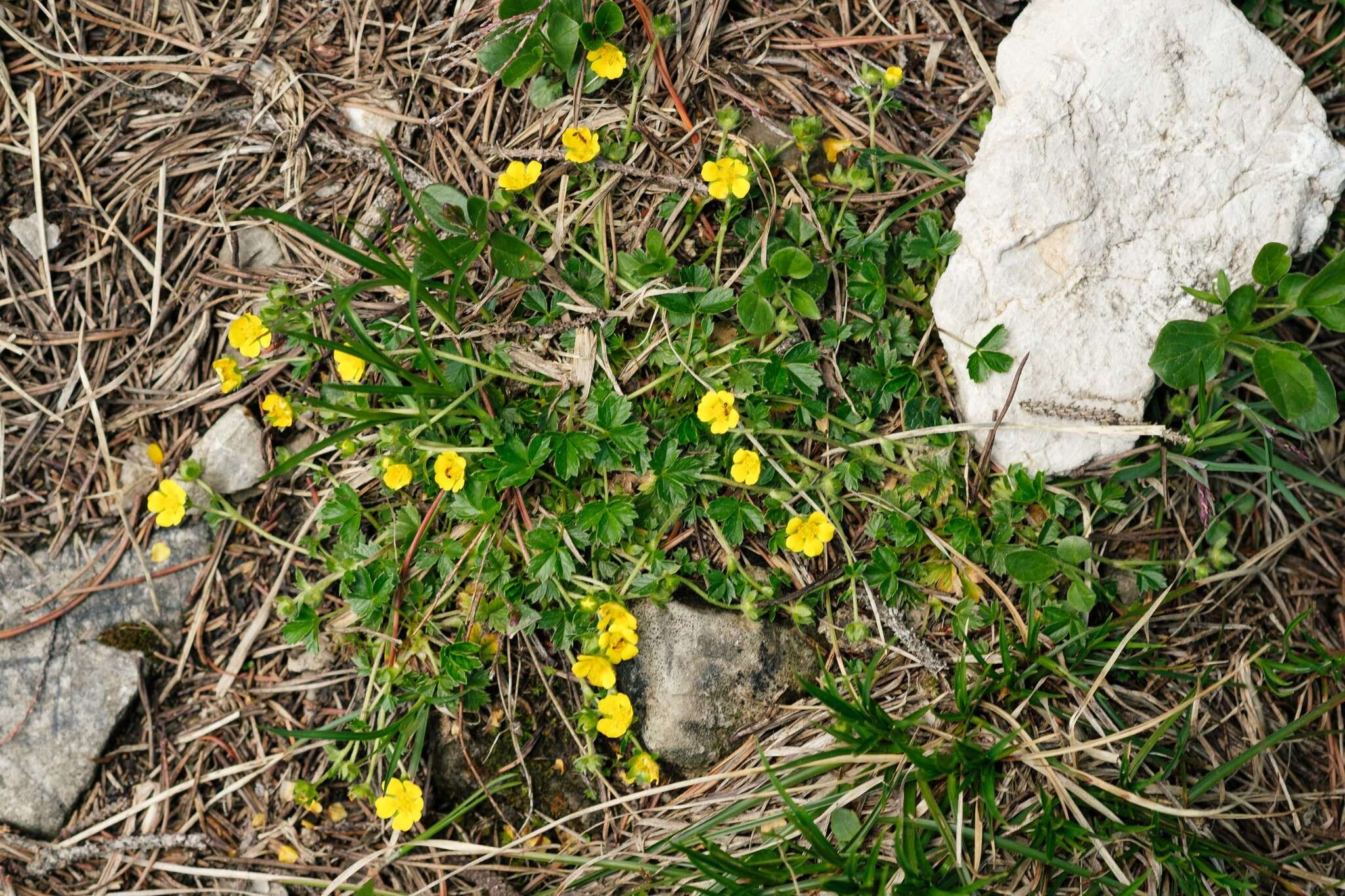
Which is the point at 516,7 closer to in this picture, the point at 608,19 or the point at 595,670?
the point at 608,19

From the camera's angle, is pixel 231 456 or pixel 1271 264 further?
pixel 231 456

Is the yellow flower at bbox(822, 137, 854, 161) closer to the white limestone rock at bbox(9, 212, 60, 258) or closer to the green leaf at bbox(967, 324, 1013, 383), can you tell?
the green leaf at bbox(967, 324, 1013, 383)

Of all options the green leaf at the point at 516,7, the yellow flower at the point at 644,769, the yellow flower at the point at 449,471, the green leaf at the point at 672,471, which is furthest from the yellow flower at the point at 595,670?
the green leaf at the point at 516,7

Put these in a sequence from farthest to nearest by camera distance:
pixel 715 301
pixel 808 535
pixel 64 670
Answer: pixel 64 670 → pixel 715 301 → pixel 808 535

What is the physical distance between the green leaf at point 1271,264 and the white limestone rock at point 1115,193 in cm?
12

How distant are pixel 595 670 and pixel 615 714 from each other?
14cm

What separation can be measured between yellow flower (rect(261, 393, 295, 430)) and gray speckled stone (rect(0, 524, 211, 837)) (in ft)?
1.57

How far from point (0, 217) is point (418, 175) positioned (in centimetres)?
141

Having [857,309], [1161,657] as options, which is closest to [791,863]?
[1161,657]

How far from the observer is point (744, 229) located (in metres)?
2.80

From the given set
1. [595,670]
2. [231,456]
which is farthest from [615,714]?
[231,456]

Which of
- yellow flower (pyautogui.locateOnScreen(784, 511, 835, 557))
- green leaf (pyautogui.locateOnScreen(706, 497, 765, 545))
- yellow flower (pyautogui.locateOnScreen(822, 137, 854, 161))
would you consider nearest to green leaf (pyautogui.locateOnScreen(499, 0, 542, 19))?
yellow flower (pyautogui.locateOnScreen(822, 137, 854, 161))

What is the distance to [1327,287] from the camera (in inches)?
98.1

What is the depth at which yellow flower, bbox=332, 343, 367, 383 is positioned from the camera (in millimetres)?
2754
